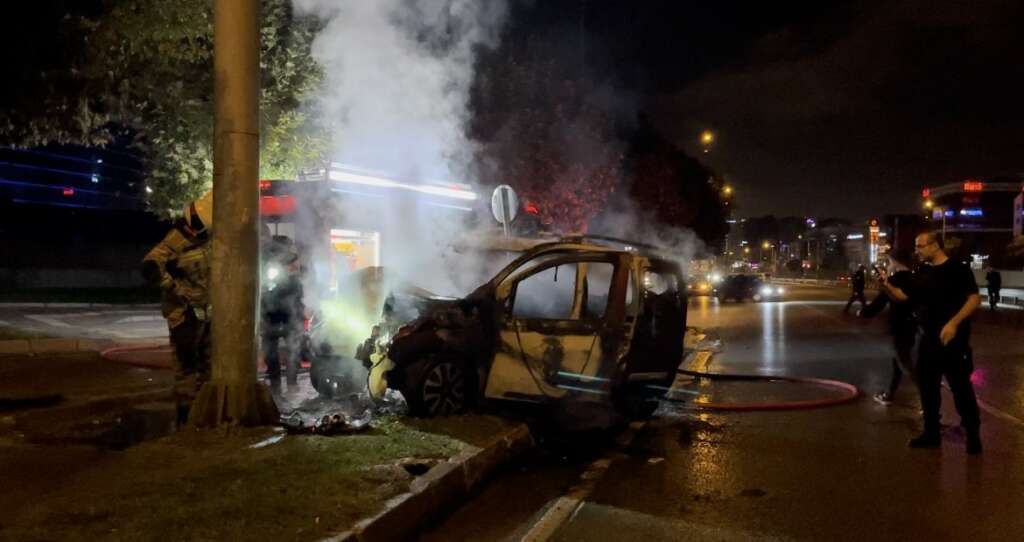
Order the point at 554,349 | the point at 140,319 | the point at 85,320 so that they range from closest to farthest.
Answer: the point at 554,349 → the point at 85,320 → the point at 140,319

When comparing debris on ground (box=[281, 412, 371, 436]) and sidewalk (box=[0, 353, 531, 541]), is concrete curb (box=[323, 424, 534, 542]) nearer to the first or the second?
sidewalk (box=[0, 353, 531, 541])

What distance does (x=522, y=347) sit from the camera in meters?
7.55

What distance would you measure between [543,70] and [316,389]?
1552 centimetres

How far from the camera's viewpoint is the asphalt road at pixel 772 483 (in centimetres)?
496

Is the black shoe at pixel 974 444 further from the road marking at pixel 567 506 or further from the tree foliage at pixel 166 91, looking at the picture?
the tree foliage at pixel 166 91

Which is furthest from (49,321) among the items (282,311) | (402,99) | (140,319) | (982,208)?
(982,208)

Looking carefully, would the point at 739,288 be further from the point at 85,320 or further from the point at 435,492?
the point at 435,492

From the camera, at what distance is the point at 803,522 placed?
5.07 meters

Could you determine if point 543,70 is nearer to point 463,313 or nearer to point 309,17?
point 309,17

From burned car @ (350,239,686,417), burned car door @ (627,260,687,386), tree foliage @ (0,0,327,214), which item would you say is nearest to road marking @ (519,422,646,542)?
burned car @ (350,239,686,417)

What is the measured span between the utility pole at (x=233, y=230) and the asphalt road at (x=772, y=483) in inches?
81.3

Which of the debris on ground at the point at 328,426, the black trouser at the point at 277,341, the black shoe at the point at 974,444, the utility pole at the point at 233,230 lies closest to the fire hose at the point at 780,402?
the black shoe at the point at 974,444

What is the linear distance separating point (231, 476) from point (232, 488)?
269 mm

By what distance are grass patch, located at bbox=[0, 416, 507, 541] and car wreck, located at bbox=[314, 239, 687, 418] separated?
35.2 inches
